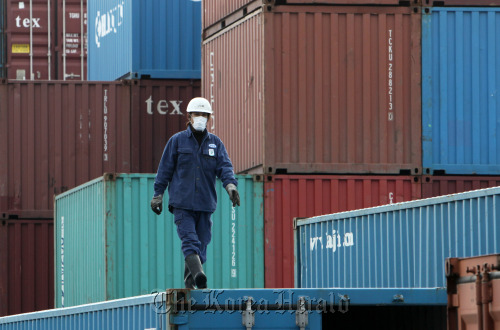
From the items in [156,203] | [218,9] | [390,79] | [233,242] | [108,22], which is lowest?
[233,242]

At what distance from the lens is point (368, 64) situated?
1750 centimetres

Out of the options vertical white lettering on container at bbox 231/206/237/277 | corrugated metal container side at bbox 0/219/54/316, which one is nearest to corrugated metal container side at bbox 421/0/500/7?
vertical white lettering on container at bbox 231/206/237/277

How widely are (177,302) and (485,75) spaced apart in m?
10.0

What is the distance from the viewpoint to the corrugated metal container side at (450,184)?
17156 mm

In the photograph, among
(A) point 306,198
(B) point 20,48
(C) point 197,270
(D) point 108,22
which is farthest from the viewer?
(B) point 20,48

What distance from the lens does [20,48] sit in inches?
1193

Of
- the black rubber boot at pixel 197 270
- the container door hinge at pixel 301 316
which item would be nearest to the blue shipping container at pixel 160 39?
the black rubber boot at pixel 197 270

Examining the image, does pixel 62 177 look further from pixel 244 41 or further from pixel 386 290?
pixel 386 290

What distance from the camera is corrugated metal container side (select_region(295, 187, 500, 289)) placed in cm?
1169

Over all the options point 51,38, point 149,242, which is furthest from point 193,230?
point 51,38

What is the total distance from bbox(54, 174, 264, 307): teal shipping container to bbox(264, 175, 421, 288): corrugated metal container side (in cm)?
16

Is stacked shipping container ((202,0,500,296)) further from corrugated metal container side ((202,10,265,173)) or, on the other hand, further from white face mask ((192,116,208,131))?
white face mask ((192,116,208,131))

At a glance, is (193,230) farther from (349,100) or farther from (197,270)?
(349,100)

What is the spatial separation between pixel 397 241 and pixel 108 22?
1313 centimetres
